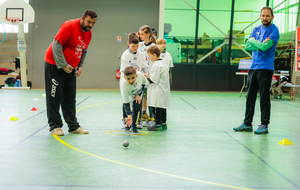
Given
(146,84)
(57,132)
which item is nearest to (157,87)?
(146,84)

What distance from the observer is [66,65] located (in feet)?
13.4

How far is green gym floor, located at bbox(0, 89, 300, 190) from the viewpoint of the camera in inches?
100

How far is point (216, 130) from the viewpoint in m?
4.97

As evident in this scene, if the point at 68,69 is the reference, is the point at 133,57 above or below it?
above

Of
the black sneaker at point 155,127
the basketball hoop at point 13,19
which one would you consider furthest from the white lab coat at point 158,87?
the basketball hoop at point 13,19

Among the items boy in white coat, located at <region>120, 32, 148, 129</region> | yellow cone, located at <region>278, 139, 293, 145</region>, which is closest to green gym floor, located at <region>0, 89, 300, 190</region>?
yellow cone, located at <region>278, 139, 293, 145</region>

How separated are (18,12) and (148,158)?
10438 millimetres

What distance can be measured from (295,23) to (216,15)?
334 centimetres

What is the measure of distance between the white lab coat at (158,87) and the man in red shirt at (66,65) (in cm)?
109

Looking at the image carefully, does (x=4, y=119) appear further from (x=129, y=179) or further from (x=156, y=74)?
(x=129, y=179)

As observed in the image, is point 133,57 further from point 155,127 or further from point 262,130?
point 262,130

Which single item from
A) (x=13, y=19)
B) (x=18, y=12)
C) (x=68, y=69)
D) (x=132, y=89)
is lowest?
(x=132, y=89)

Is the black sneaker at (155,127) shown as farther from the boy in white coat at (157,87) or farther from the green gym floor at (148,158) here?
the green gym floor at (148,158)

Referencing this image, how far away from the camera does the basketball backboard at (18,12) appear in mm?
11562
